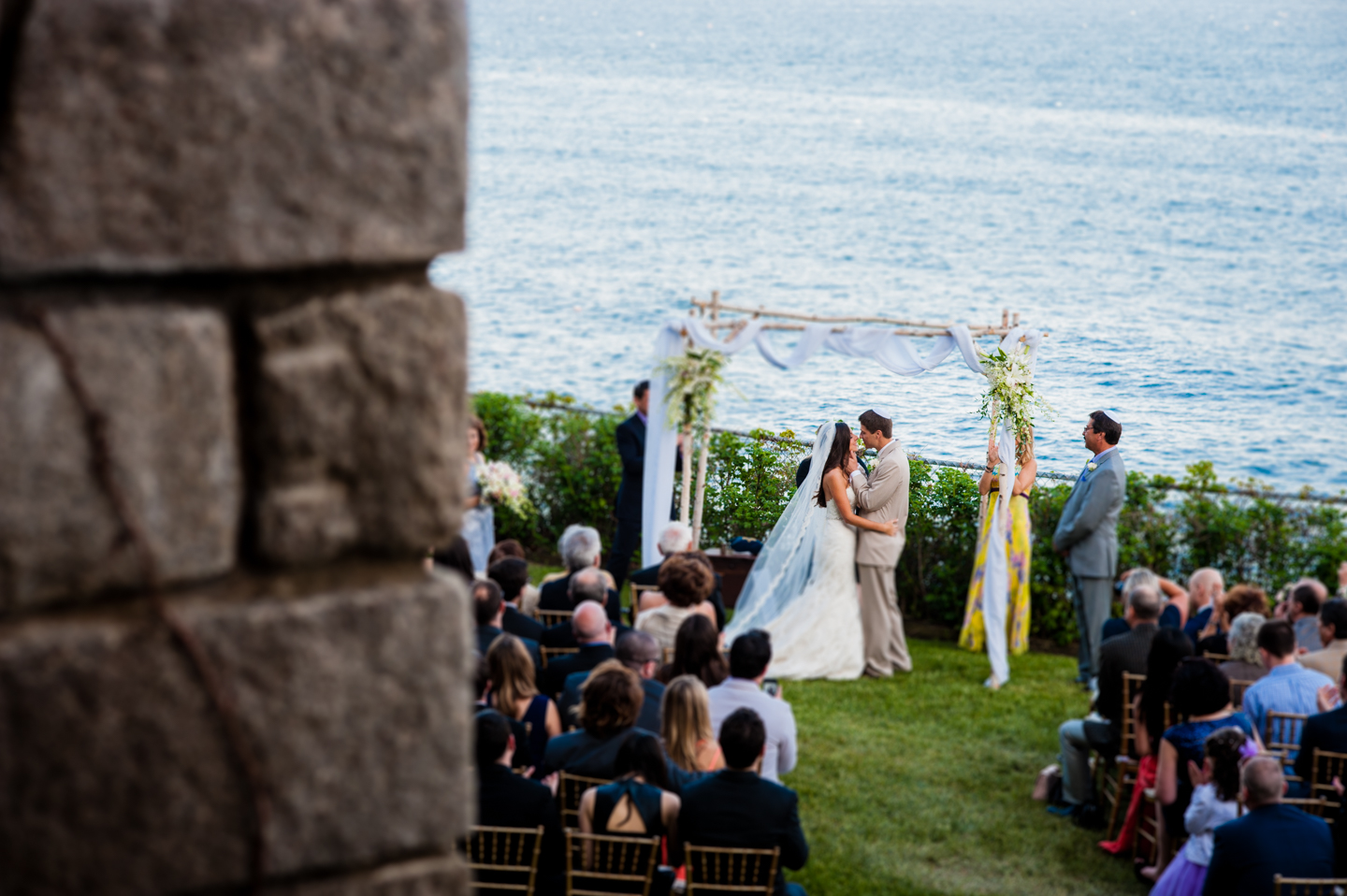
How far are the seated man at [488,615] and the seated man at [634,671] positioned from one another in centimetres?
33

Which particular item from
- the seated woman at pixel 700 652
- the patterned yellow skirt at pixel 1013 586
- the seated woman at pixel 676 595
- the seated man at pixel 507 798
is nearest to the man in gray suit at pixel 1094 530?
the patterned yellow skirt at pixel 1013 586

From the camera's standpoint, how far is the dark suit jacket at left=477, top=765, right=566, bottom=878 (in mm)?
4812

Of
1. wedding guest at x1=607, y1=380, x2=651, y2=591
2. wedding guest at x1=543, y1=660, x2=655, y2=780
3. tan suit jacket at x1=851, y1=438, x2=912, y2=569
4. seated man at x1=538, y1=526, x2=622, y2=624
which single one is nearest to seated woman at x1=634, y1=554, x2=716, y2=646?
seated man at x1=538, y1=526, x2=622, y2=624

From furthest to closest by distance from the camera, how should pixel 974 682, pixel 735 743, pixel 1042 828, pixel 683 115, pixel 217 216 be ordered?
pixel 683 115, pixel 974 682, pixel 1042 828, pixel 735 743, pixel 217 216

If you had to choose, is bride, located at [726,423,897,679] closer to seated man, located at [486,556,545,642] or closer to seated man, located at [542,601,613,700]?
seated man, located at [486,556,545,642]

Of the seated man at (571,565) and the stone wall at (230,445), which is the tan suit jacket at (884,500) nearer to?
the seated man at (571,565)

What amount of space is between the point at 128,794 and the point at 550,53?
4211 inches

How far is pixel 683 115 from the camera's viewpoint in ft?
262

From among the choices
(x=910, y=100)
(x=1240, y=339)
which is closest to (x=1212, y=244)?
(x=1240, y=339)

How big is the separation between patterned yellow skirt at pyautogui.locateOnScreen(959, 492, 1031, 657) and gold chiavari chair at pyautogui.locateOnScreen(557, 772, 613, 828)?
530 centimetres

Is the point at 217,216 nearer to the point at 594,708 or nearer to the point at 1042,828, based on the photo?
the point at 594,708

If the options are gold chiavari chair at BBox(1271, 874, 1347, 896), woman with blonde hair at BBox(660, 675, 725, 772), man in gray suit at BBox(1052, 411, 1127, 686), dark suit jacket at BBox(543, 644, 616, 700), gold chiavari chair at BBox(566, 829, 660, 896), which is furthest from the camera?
man in gray suit at BBox(1052, 411, 1127, 686)

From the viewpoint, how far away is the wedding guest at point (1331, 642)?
21.5 ft

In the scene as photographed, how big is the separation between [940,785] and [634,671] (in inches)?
110
